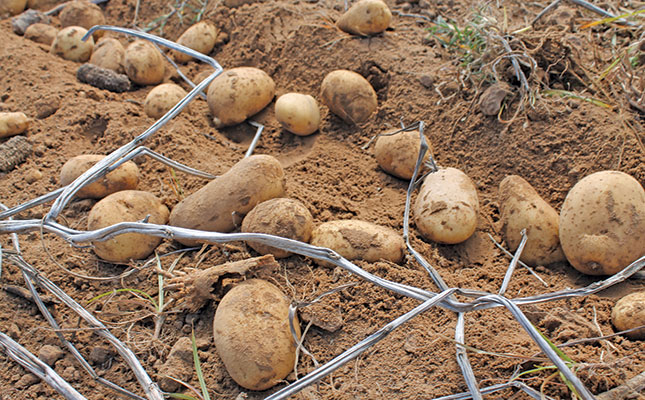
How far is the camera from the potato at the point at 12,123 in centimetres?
219

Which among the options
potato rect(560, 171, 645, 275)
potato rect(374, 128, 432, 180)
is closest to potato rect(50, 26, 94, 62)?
potato rect(374, 128, 432, 180)

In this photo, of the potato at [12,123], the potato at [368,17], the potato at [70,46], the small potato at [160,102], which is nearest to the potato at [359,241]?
the small potato at [160,102]

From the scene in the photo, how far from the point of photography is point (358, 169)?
2.13 meters

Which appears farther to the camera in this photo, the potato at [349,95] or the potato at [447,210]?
the potato at [349,95]

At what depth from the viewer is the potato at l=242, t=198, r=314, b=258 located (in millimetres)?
1553

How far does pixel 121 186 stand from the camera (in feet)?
6.10

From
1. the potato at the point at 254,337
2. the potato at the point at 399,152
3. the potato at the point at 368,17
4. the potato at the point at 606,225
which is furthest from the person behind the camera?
the potato at the point at 368,17

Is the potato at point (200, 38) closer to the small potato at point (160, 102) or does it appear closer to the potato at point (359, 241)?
the small potato at point (160, 102)

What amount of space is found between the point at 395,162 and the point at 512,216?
1.55 feet

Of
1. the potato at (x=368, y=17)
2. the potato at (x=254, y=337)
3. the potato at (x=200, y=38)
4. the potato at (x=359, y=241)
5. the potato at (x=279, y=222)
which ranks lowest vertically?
the potato at (x=254, y=337)

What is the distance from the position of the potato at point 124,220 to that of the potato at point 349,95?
2.91 feet

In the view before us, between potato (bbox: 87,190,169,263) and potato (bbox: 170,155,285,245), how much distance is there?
0.09 metres

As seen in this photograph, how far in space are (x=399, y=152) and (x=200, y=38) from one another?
1.32 metres

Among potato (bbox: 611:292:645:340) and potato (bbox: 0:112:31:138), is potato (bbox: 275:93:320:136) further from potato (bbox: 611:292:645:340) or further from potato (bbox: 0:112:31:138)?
potato (bbox: 611:292:645:340)
